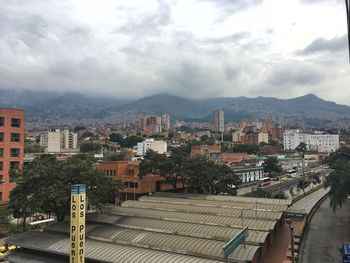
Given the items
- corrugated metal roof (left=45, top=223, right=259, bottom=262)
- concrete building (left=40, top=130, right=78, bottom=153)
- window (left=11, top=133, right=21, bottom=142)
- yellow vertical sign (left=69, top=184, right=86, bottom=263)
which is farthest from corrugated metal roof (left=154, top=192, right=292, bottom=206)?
concrete building (left=40, top=130, right=78, bottom=153)

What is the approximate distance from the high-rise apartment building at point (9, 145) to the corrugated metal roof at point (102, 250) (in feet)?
104

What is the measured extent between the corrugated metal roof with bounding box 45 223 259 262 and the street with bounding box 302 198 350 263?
8.72 metres

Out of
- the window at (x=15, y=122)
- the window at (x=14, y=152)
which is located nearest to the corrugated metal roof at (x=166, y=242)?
the window at (x=14, y=152)

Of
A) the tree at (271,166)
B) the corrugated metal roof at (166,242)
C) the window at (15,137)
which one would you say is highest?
the window at (15,137)

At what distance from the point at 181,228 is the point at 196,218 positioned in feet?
12.9

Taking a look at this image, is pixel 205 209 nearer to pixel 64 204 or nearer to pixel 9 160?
pixel 64 204

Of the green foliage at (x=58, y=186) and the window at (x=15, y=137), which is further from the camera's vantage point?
the window at (x=15, y=137)

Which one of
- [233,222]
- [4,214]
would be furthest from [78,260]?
[4,214]

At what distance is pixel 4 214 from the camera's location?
40.8 m

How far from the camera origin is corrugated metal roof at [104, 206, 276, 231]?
30578 mm

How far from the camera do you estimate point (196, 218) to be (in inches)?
1345

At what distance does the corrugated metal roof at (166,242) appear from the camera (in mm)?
24234

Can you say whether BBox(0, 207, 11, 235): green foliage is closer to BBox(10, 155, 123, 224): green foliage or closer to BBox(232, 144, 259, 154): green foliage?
BBox(10, 155, 123, 224): green foliage

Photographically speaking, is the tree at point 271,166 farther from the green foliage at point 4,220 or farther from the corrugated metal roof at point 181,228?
the corrugated metal roof at point 181,228
